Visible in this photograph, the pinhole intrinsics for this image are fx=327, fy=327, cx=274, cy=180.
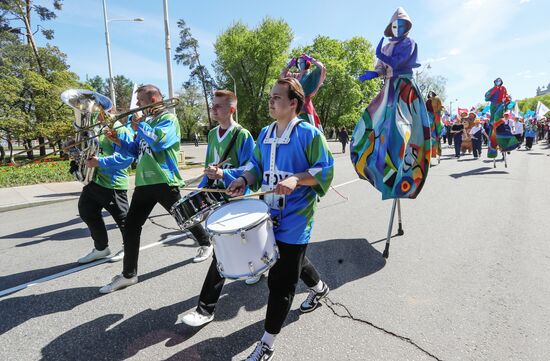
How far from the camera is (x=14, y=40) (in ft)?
73.9

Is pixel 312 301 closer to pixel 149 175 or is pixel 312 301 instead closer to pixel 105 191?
pixel 149 175

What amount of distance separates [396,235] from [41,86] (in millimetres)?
19564

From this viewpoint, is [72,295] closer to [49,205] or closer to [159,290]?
[159,290]

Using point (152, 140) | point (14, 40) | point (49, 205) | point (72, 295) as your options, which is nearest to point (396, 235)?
point (152, 140)

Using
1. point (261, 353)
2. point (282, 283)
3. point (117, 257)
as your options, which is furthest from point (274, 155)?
point (117, 257)

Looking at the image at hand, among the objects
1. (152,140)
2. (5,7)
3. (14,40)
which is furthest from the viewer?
(14,40)

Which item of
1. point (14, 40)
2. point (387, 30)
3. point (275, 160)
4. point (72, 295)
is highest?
point (14, 40)

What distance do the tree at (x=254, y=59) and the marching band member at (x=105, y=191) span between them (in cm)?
3392

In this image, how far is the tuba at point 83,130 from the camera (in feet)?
11.4

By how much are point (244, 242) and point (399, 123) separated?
2718mm

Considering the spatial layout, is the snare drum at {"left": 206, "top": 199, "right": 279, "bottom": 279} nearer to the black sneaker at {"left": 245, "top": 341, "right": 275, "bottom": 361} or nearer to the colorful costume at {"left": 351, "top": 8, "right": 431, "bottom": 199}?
the black sneaker at {"left": 245, "top": 341, "right": 275, "bottom": 361}

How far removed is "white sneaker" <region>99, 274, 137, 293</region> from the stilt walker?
2.87m

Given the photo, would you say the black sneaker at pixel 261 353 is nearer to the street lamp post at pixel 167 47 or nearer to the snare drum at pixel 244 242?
the snare drum at pixel 244 242

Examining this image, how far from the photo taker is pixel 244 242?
1.93m
